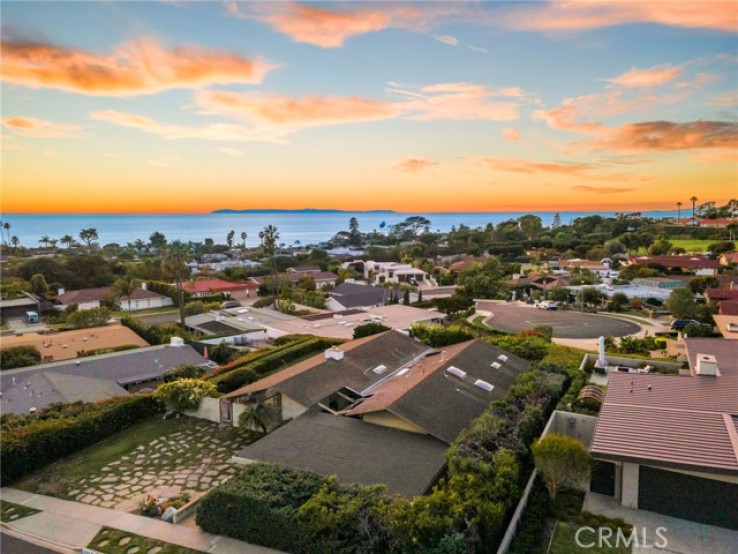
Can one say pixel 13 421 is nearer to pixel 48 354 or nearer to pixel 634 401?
pixel 48 354

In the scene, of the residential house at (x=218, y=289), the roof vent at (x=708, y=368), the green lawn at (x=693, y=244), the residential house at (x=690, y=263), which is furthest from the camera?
the green lawn at (x=693, y=244)

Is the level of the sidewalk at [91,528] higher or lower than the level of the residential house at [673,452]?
lower

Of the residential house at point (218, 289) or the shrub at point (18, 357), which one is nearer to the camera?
the shrub at point (18, 357)

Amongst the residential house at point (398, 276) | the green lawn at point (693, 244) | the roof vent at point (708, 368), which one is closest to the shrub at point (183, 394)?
the roof vent at point (708, 368)

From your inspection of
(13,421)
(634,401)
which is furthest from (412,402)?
(13,421)

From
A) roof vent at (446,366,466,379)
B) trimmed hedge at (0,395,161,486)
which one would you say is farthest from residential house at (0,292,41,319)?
roof vent at (446,366,466,379)

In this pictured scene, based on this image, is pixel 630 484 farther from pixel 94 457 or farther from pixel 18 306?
pixel 18 306

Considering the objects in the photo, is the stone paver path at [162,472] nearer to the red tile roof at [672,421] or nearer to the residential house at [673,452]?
the residential house at [673,452]
